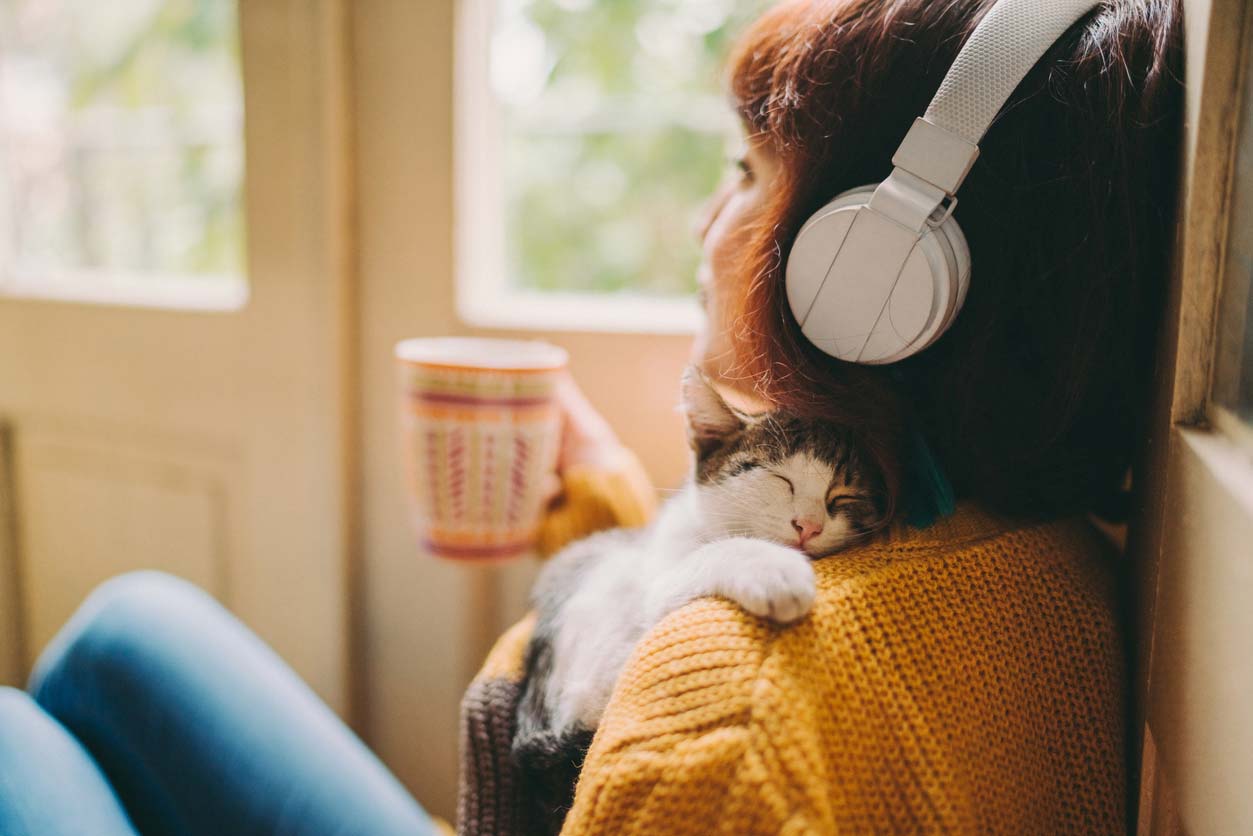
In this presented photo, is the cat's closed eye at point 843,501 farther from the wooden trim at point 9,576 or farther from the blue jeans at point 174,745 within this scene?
the wooden trim at point 9,576

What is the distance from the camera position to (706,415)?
0.60 metres

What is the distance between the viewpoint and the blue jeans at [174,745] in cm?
68

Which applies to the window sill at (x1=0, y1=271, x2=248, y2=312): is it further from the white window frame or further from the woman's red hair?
the woman's red hair

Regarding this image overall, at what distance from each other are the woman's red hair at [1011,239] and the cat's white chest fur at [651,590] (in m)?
0.12

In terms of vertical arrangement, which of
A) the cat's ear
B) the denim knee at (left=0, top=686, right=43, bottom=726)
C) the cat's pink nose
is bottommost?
the denim knee at (left=0, top=686, right=43, bottom=726)

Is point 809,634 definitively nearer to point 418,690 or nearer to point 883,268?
point 883,268

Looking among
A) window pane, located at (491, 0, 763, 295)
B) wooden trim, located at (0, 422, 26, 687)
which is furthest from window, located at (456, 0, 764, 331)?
wooden trim, located at (0, 422, 26, 687)

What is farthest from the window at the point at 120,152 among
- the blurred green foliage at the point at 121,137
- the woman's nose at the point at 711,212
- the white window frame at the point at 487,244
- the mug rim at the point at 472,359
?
the woman's nose at the point at 711,212

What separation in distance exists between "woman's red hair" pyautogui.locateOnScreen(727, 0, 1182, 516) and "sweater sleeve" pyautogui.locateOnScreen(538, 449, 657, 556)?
1.08 ft

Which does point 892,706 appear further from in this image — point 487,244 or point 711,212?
point 487,244

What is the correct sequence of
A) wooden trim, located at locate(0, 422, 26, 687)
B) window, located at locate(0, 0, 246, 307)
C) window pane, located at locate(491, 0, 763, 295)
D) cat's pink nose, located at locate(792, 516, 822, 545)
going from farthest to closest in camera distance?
wooden trim, located at locate(0, 422, 26, 687), window, located at locate(0, 0, 246, 307), window pane, located at locate(491, 0, 763, 295), cat's pink nose, located at locate(792, 516, 822, 545)

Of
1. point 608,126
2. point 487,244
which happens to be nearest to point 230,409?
point 487,244

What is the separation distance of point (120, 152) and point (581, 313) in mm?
914

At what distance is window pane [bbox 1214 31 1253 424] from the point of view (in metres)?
0.38
